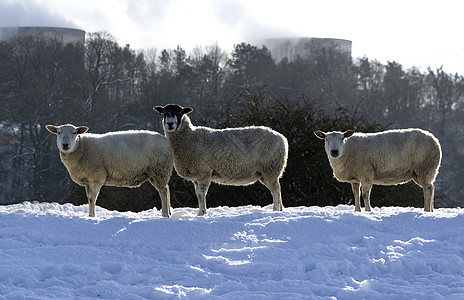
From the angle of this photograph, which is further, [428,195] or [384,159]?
[428,195]

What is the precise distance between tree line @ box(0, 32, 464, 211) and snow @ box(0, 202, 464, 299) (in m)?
9.96

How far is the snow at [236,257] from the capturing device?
26.9ft

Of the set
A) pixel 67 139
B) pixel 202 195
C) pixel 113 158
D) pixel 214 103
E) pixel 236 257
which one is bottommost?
pixel 236 257

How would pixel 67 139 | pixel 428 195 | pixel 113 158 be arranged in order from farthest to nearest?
pixel 428 195 < pixel 113 158 < pixel 67 139

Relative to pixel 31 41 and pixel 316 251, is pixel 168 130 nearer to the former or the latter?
pixel 316 251

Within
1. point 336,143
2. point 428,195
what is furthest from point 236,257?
point 428,195

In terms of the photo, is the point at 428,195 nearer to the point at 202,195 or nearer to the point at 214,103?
the point at 202,195

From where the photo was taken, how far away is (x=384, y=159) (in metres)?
13.6

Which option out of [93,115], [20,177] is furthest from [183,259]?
[93,115]

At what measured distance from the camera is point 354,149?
13.6 meters

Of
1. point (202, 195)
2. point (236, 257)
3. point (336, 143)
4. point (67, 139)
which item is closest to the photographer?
point (236, 257)

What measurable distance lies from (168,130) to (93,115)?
116ft

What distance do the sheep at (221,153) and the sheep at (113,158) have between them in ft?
1.35

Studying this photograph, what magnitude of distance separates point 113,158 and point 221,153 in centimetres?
191
